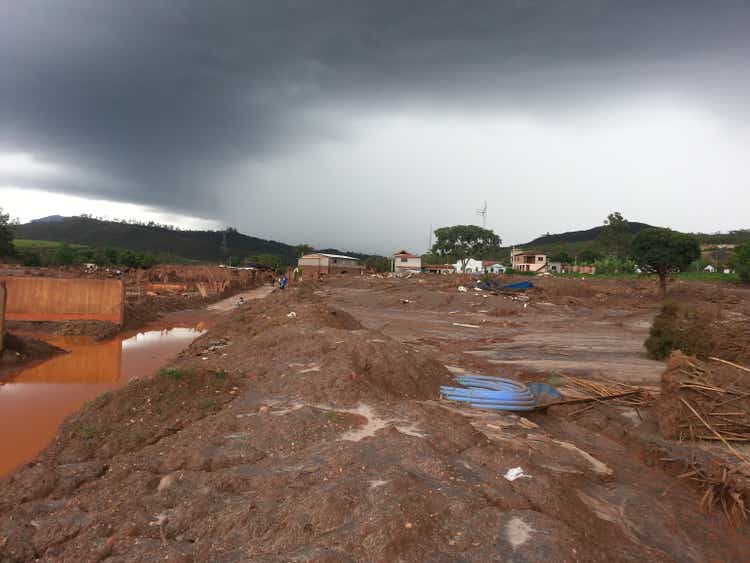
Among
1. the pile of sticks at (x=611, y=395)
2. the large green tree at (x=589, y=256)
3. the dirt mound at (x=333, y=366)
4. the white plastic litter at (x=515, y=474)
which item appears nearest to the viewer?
the white plastic litter at (x=515, y=474)

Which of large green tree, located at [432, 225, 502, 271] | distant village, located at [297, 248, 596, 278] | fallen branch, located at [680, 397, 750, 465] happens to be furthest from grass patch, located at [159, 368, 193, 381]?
large green tree, located at [432, 225, 502, 271]

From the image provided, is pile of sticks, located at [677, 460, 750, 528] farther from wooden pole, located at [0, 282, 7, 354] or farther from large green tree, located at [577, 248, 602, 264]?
large green tree, located at [577, 248, 602, 264]

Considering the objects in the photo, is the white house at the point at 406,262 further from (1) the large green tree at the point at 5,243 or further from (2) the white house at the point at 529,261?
(1) the large green tree at the point at 5,243

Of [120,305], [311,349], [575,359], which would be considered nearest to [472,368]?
[575,359]

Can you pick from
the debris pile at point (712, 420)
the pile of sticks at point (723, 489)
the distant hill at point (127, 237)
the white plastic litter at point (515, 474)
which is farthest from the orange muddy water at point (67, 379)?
the distant hill at point (127, 237)

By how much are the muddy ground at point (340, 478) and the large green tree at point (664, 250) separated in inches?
859

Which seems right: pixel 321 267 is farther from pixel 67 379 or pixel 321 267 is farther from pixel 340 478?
pixel 340 478

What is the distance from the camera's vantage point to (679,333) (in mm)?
11031

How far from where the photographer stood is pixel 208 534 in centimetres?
334

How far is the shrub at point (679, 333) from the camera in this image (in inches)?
390

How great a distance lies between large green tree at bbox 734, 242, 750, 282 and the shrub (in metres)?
27.4

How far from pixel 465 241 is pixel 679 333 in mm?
51534

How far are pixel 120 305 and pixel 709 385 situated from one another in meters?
16.9

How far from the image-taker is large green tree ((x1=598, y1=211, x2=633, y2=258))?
5828cm
